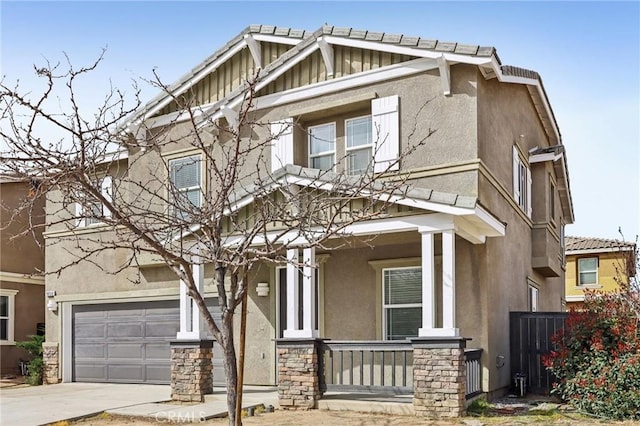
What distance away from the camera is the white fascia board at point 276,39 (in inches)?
600

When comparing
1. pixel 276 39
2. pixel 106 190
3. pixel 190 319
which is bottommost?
pixel 190 319

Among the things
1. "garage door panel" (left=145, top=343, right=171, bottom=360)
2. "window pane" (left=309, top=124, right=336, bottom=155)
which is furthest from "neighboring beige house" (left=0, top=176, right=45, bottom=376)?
"window pane" (left=309, top=124, right=336, bottom=155)

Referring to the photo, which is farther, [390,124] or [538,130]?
[538,130]

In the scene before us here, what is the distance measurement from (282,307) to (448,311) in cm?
469

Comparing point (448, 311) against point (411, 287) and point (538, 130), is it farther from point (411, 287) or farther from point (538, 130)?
point (538, 130)

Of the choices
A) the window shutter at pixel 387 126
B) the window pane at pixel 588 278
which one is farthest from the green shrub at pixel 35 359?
the window pane at pixel 588 278

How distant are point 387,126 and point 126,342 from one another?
8.50 metres

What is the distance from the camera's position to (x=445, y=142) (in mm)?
13055

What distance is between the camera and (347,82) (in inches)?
558

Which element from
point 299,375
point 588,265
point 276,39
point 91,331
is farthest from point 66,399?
point 588,265

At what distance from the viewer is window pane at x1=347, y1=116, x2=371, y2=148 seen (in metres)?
14.1

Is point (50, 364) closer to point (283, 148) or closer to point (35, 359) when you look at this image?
point (35, 359)

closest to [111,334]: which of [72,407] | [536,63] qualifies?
[72,407]

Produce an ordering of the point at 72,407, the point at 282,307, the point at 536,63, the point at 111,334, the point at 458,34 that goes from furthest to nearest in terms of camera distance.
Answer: the point at 111,334 < the point at 536,63 < the point at 282,307 < the point at 458,34 < the point at 72,407
